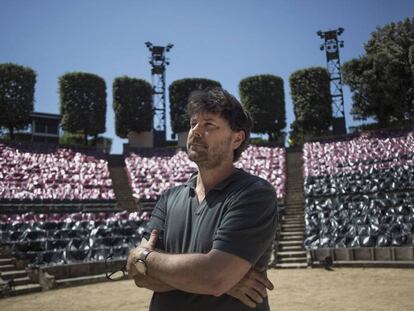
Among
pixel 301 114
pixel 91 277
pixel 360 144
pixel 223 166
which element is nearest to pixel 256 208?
pixel 223 166

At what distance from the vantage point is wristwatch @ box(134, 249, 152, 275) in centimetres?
215

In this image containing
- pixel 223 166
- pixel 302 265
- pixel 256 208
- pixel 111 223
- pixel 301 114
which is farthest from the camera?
pixel 301 114

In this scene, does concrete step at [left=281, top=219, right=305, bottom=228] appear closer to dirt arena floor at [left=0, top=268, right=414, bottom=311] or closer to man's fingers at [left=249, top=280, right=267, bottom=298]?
dirt arena floor at [left=0, top=268, right=414, bottom=311]

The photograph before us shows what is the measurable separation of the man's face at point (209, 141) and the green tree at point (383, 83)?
107ft

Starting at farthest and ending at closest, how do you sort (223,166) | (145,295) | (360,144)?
(360,144), (145,295), (223,166)

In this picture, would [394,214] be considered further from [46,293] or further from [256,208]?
[256,208]

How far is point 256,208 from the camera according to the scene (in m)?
2.03

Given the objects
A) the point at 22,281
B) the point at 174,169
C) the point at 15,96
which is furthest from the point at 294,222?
the point at 15,96

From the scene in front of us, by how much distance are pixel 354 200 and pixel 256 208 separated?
1814 cm

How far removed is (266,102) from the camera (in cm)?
3772

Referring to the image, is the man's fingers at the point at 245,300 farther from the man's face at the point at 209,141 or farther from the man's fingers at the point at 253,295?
the man's face at the point at 209,141

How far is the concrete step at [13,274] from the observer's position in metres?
11.8

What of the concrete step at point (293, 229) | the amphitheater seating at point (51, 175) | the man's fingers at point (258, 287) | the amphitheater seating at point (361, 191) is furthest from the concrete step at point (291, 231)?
the man's fingers at point (258, 287)

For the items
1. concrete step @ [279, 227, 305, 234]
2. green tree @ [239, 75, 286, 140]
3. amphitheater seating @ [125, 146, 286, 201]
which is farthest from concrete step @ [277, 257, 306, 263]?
green tree @ [239, 75, 286, 140]
